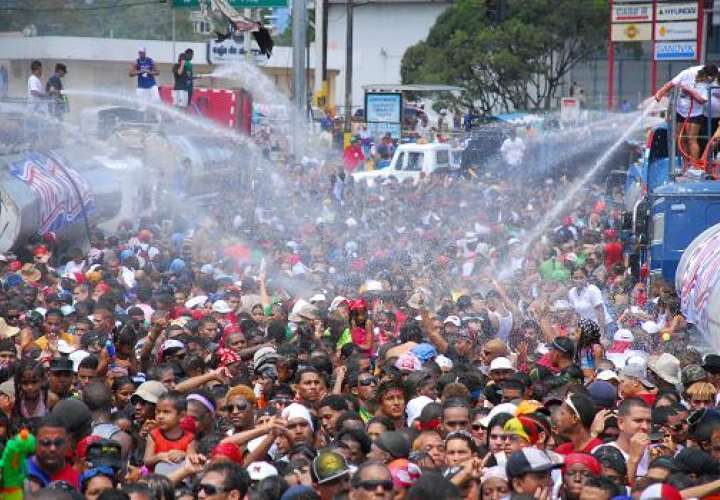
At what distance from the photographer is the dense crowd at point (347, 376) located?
8.26 meters

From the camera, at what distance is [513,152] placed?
37688mm

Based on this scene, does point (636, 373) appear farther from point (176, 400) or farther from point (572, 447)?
point (176, 400)

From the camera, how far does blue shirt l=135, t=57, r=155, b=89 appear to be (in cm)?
3319

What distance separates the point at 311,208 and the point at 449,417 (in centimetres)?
2149

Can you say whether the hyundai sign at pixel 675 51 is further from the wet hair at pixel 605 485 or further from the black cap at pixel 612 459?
the wet hair at pixel 605 485

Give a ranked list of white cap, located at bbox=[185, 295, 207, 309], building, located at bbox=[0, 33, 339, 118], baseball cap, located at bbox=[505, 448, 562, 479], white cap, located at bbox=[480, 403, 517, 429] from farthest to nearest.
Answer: building, located at bbox=[0, 33, 339, 118], white cap, located at bbox=[185, 295, 207, 309], white cap, located at bbox=[480, 403, 517, 429], baseball cap, located at bbox=[505, 448, 562, 479]

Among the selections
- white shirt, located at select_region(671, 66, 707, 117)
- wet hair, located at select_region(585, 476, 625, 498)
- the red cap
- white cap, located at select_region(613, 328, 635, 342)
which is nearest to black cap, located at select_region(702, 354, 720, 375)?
white cap, located at select_region(613, 328, 635, 342)

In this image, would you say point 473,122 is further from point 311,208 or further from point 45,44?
point 311,208

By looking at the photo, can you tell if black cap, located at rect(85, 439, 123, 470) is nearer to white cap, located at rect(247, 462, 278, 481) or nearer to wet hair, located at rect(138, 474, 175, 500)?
wet hair, located at rect(138, 474, 175, 500)

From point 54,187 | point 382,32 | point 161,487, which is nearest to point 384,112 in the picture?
point 54,187

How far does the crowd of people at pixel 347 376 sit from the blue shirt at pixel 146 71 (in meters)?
9.88

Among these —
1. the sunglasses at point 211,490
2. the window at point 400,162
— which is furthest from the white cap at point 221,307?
the window at point 400,162

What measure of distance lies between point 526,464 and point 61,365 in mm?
4188

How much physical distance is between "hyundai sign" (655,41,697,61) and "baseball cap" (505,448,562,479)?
1518 inches
